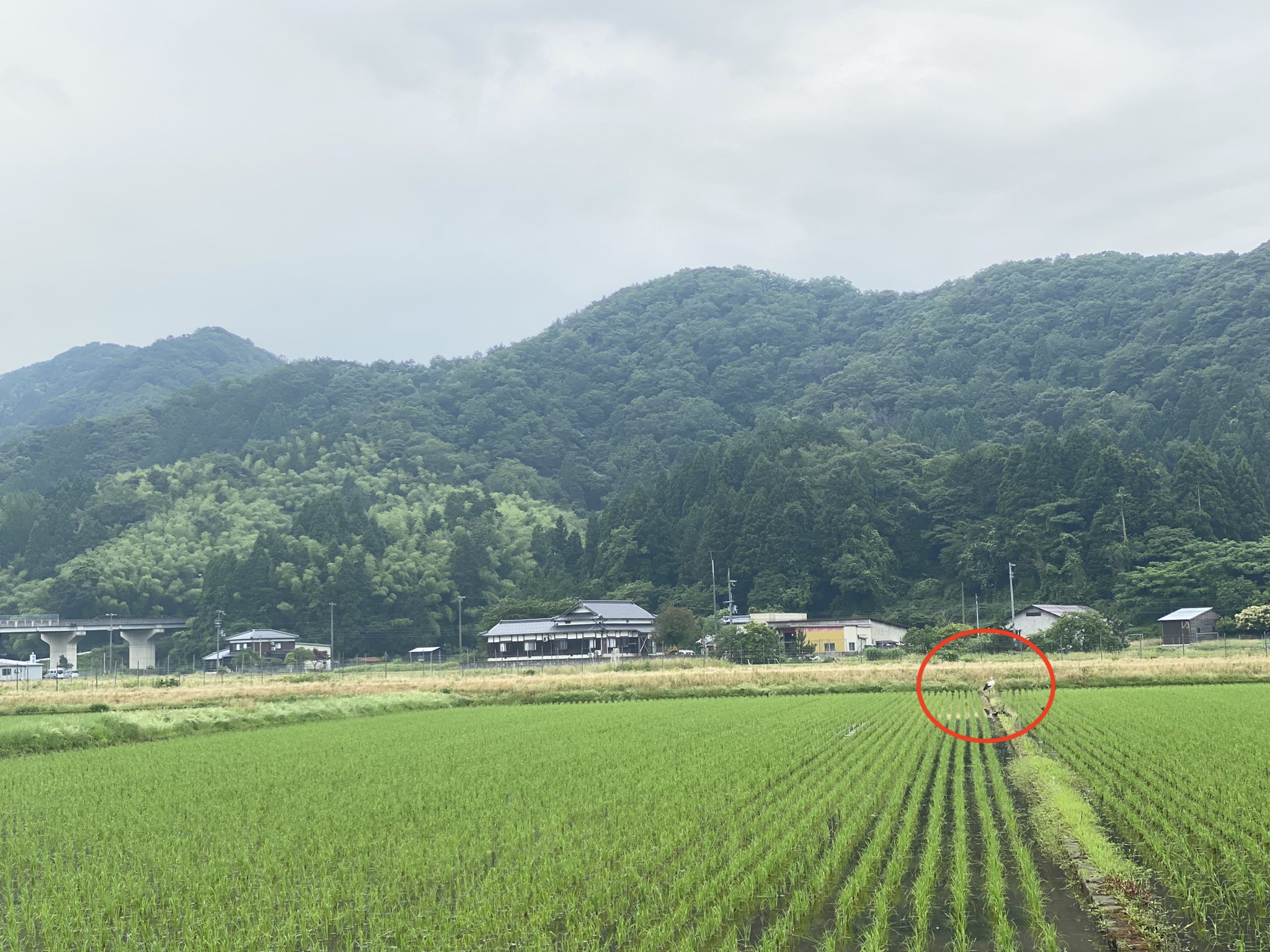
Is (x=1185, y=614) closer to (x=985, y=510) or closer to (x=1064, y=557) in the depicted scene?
(x=1064, y=557)

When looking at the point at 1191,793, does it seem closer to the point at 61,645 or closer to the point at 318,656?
the point at 318,656

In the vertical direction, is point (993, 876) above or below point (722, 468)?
below

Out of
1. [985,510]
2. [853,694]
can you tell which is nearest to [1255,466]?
[985,510]

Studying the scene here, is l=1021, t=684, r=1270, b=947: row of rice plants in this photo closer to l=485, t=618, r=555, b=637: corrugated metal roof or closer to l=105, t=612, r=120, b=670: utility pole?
l=485, t=618, r=555, b=637: corrugated metal roof

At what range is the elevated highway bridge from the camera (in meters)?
66.7

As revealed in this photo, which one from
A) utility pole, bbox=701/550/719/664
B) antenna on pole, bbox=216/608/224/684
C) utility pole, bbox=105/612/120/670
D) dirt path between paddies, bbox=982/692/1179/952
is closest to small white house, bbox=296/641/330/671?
antenna on pole, bbox=216/608/224/684

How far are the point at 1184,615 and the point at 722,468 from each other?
33389 millimetres

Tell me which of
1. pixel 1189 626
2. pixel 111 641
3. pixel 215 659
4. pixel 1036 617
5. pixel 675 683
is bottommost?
pixel 675 683

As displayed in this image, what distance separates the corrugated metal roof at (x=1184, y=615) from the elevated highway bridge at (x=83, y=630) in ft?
185

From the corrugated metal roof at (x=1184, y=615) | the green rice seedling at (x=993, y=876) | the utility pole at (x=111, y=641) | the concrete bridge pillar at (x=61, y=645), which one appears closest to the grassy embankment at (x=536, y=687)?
the corrugated metal roof at (x=1184, y=615)

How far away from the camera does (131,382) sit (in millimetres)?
163375

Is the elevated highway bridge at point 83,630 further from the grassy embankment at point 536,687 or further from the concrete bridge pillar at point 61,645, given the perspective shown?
the grassy embankment at point 536,687

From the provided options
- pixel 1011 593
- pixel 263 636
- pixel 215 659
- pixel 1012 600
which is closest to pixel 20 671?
pixel 215 659

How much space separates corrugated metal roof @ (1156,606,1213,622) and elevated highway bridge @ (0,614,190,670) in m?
56.5
